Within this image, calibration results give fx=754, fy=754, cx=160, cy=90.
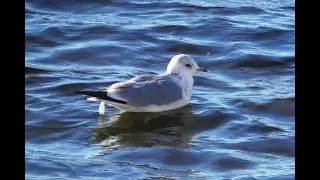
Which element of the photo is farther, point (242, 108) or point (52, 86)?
point (52, 86)

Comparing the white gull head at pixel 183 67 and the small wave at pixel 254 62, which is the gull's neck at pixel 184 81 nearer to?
the white gull head at pixel 183 67

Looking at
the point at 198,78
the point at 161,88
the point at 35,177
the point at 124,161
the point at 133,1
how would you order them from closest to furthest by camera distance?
the point at 35,177 → the point at 124,161 → the point at 161,88 → the point at 198,78 → the point at 133,1

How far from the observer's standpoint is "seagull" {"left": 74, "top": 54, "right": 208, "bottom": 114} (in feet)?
20.0

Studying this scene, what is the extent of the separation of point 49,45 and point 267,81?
8.44ft

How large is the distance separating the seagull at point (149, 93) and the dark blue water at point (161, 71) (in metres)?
0.12

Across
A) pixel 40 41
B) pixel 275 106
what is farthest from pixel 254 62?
pixel 40 41

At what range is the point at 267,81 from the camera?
7422 mm

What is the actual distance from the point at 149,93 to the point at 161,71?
1.55 metres

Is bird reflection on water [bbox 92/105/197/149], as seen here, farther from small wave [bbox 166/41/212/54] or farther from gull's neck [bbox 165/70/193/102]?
small wave [bbox 166/41/212/54]

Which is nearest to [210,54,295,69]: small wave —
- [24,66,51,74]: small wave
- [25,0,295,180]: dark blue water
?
[25,0,295,180]: dark blue water

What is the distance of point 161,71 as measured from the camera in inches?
305

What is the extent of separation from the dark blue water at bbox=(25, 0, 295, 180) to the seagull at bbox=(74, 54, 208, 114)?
12 cm

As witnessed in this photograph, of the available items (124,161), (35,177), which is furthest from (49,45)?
(35,177)
